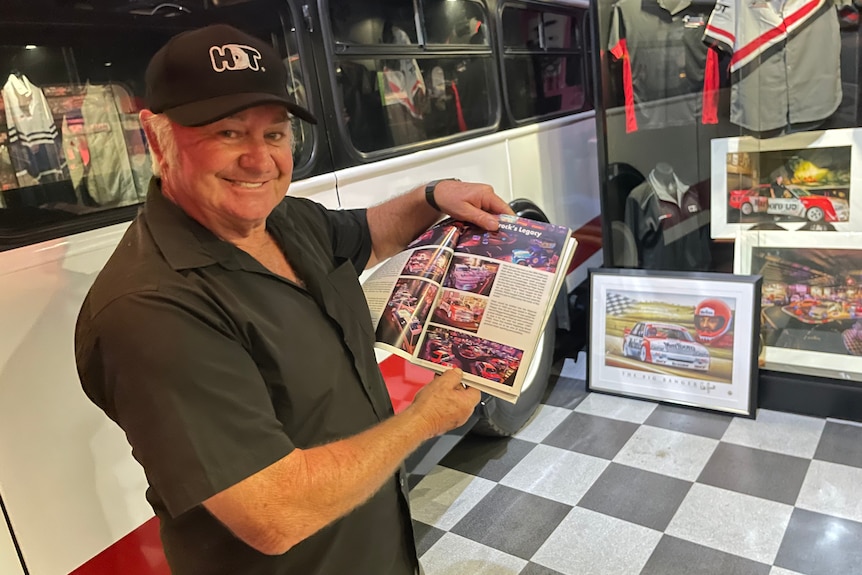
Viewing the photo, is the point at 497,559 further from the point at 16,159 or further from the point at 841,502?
the point at 16,159

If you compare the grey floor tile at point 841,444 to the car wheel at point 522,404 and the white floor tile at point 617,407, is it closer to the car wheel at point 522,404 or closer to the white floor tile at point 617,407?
the white floor tile at point 617,407

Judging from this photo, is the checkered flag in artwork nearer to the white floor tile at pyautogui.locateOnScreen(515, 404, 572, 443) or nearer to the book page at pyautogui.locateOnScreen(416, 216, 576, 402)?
the white floor tile at pyautogui.locateOnScreen(515, 404, 572, 443)

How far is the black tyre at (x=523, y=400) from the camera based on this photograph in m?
2.75

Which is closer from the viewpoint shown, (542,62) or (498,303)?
(498,303)

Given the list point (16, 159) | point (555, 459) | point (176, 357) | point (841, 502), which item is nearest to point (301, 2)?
point (16, 159)

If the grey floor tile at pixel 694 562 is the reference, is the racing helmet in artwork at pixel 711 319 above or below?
above

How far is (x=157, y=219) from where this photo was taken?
3.30ft

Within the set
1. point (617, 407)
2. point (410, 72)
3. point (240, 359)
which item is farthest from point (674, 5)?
point (240, 359)

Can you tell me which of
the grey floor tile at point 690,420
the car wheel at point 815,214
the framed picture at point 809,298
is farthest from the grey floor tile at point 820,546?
the car wheel at point 815,214

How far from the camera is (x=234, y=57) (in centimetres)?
99

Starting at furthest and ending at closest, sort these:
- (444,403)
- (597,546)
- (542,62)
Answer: (542,62) < (597,546) < (444,403)

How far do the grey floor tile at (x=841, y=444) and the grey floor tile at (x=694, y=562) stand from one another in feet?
2.40

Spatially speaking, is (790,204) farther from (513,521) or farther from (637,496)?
(513,521)

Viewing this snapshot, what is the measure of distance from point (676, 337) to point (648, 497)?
87 centimetres
